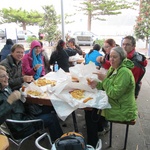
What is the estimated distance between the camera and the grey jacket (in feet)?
8.08

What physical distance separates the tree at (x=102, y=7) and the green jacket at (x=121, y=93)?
13278 millimetres

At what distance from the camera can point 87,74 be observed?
7.78 feet

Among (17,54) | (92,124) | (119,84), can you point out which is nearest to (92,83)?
(119,84)

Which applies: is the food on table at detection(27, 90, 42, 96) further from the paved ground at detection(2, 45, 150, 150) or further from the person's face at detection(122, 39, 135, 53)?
the person's face at detection(122, 39, 135, 53)

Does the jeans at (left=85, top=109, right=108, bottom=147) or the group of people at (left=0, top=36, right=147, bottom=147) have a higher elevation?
the group of people at (left=0, top=36, right=147, bottom=147)

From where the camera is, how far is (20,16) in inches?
603

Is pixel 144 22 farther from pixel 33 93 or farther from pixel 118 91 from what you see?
pixel 33 93

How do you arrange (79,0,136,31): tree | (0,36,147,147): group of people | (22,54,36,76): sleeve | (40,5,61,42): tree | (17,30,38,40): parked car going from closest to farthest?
(0,36,147,147): group of people, (22,54,36,76): sleeve, (40,5,61,42): tree, (79,0,136,31): tree, (17,30,38,40): parked car

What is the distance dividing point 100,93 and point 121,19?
21.4 meters

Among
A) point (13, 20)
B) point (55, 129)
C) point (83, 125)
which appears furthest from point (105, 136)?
point (13, 20)

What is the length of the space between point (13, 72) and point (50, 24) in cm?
908

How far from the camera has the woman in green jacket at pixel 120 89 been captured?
187 cm

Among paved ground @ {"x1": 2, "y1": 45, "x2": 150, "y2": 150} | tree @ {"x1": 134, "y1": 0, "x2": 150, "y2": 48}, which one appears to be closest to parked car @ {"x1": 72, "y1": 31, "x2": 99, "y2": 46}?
tree @ {"x1": 134, "y1": 0, "x2": 150, "y2": 48}

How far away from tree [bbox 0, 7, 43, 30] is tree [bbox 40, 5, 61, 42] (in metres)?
4.41
